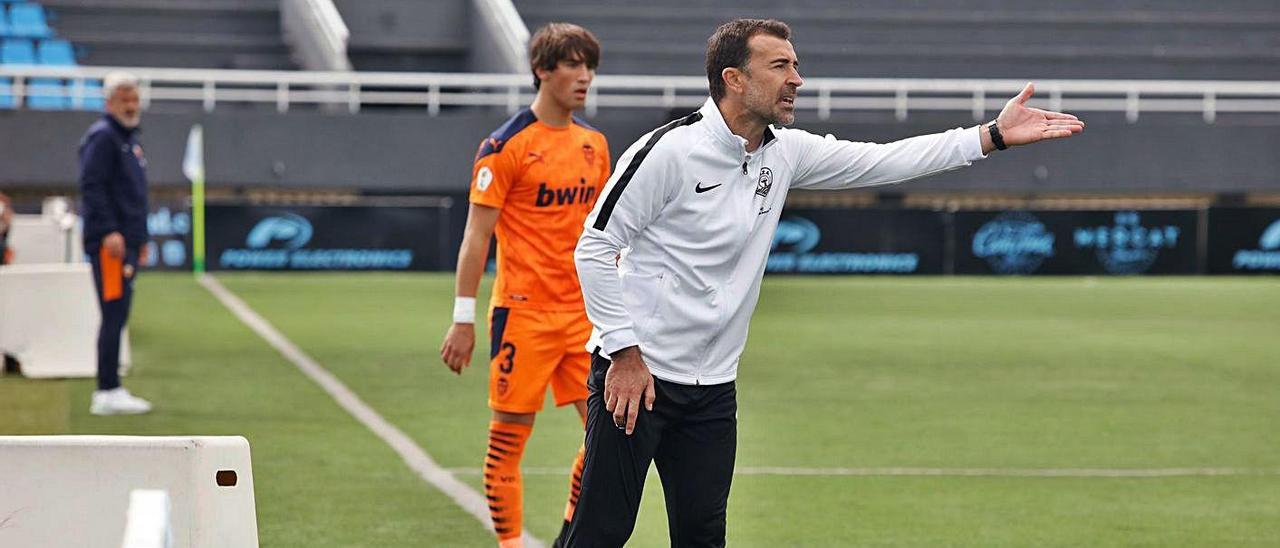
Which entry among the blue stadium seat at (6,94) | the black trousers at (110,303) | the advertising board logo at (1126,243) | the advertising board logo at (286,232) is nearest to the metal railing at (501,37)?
the advertising board logo at (286,232)

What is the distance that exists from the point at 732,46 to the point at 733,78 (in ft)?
0.27

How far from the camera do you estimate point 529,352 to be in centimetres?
674

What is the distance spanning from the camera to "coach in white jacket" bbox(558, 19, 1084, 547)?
502 cm

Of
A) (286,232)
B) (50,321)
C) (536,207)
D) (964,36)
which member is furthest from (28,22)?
(536,207)

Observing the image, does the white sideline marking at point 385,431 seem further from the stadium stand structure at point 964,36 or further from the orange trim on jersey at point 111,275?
the stadium stand structure at point 964,36

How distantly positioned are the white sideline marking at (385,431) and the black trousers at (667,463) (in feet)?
7.30

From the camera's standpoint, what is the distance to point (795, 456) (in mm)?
10047

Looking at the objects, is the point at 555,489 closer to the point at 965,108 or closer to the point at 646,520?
the point at 646,520

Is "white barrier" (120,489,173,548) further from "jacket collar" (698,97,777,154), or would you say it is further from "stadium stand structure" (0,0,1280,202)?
"stadium stand structure" (0,0,1280,202)

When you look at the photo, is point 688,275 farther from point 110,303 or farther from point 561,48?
point 110,303

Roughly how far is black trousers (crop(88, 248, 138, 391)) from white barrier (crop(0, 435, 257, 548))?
21.2 ft

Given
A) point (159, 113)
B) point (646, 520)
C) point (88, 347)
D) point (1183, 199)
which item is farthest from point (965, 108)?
point (646, 520)

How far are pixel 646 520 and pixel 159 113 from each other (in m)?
25.8

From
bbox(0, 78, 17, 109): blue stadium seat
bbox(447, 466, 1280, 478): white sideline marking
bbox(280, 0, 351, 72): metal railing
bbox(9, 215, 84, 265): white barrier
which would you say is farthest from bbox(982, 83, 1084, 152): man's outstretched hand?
bbox(280, 0, 351, 72): metal railing
